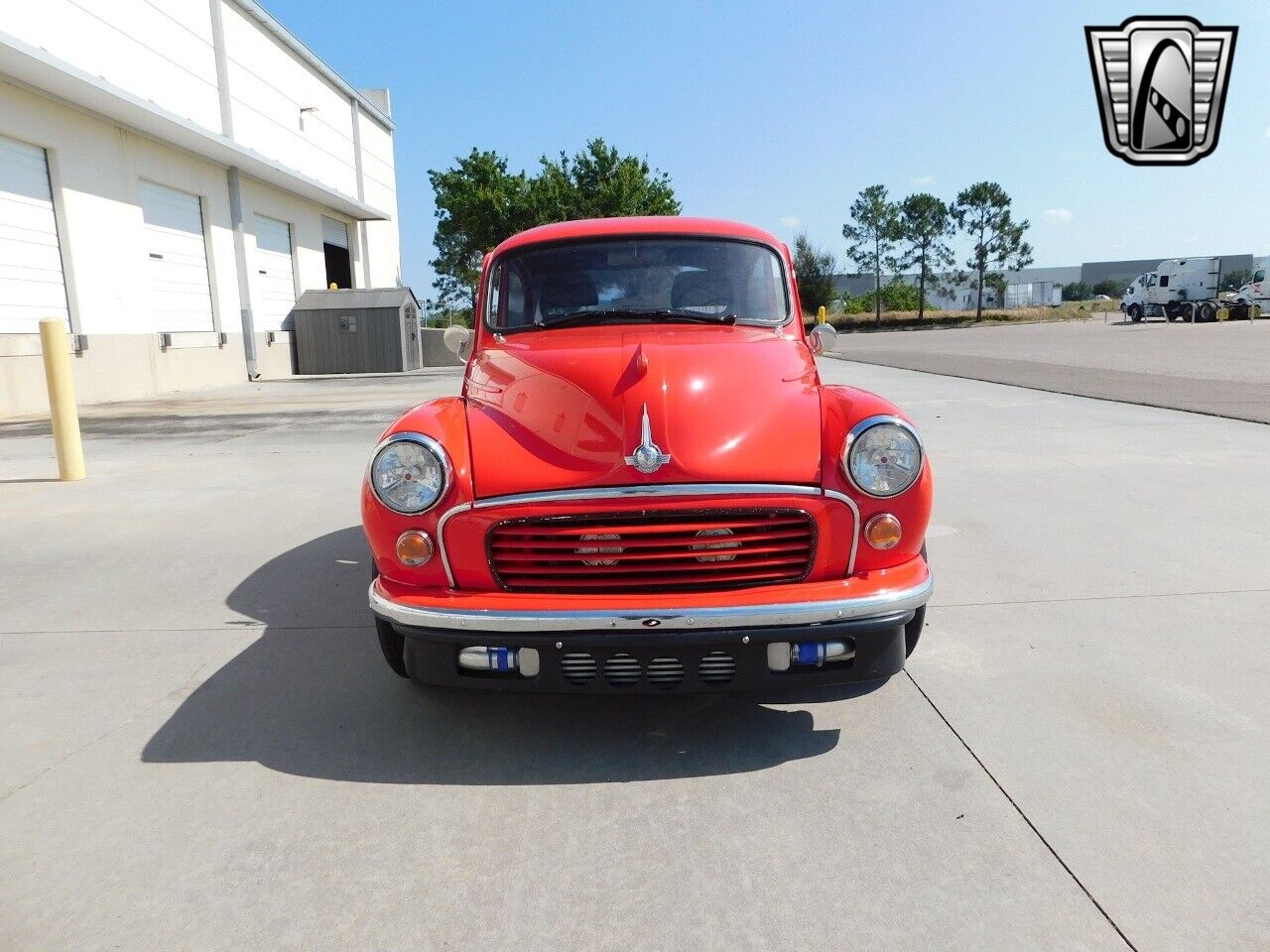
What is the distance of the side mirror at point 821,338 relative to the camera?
407 cm

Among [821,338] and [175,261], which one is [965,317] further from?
[821,338]

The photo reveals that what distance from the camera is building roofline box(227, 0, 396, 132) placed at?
1938 centimetres

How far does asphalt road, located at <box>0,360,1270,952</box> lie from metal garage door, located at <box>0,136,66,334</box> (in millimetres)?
9877

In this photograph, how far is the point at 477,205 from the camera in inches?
1447

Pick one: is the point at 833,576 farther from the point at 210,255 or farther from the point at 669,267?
the point at 210,255

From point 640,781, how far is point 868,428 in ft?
4.13

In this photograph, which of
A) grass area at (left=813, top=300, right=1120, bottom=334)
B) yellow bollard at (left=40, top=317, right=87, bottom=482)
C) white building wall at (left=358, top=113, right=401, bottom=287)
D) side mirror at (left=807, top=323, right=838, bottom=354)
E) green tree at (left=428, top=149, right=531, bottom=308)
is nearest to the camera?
side mirror at (left=807, top=323, right=838, bottom=354)

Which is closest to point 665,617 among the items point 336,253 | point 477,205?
point 336,253

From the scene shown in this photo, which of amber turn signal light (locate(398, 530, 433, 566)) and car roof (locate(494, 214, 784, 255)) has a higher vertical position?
car roof (locate(494, 214, 784, 255))

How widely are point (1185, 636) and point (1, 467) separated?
8.70m

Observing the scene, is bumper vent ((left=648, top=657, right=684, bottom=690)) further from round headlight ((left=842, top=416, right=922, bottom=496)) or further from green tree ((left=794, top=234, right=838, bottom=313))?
green tree ((left=794, top=234, right=838, bottom=313))

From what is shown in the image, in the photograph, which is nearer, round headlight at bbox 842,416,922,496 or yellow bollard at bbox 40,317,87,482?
round headlight at bbox 842,416,922,496

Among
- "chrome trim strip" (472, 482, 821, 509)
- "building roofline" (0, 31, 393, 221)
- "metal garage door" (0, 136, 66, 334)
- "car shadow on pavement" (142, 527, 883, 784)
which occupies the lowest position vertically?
"car shadow on pavement" (142, 527, 883, 784)

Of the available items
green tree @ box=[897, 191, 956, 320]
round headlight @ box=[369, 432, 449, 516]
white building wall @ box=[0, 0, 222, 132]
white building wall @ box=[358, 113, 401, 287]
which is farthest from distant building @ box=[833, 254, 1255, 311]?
round headlight @ box=[369, 432, 449, 516]
